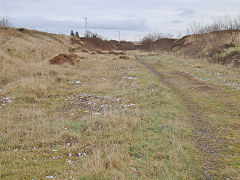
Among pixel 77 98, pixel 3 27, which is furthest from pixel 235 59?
pixel 3 27

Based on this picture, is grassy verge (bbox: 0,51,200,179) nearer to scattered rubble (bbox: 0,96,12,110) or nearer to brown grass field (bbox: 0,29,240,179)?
brown grass field (bbox: 0,29,240,179)

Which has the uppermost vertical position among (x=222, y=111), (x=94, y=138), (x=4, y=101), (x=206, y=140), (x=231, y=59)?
(x=231, y=59)

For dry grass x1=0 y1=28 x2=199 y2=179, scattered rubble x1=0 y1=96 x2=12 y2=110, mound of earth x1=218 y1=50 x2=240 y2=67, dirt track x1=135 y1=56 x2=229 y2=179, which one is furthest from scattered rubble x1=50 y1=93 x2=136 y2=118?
mound of earth x1=218 y1=50 x2=240 y2=67

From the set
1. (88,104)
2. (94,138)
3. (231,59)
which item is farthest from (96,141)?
(231,59)

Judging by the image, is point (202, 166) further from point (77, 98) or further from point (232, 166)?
point (77, 98)

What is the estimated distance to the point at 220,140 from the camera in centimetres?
430

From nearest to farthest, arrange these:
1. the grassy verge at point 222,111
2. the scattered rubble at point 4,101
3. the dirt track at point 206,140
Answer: the dirt track at point 206,140 → the grassy verge at point 222,111 → the scattered rubble at point 4,101

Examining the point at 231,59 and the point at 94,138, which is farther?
the point at 231,59

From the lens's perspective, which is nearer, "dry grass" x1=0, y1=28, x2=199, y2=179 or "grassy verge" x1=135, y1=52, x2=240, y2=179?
"dry grass" x1=0, y1=28, x2=199, y2=179

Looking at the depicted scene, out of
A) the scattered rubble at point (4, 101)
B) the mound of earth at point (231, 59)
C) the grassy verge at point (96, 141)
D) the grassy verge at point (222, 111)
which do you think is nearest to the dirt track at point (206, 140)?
the grassy verge at point (222, 111)

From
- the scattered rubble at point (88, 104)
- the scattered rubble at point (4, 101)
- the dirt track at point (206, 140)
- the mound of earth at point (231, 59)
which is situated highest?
the mound of earth at point (231, 59)

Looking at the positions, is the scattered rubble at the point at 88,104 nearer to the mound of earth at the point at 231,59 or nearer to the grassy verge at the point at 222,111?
the grassy verge at the point at 222,111

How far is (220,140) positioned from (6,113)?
529 centimetres

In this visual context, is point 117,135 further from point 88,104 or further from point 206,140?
point 88,104
